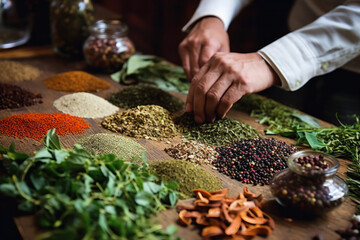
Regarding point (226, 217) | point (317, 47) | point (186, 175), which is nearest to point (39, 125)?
point (186, 175)

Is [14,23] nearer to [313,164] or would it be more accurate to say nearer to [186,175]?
[186,175]

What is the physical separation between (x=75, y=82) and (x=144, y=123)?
654 mm

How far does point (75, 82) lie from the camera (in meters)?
2.08

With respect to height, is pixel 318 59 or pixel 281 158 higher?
pixel 318 59

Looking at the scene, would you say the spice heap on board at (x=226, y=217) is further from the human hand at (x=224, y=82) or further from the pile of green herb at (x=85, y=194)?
the human hand at (x=224, y=82)

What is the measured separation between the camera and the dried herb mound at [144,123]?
160 cm

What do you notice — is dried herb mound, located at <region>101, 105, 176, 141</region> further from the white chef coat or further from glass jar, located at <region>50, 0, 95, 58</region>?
glass jar, located at <region>50, 0, 95, 58</region>

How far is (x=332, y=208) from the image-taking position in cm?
111

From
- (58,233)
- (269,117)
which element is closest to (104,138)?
(58,233)

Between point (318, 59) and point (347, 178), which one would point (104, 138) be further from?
point (318, 59)

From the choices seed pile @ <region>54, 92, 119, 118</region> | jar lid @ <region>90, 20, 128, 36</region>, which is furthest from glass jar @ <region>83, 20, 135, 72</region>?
seed pile @ <region>54, 92, 119, 118</region>

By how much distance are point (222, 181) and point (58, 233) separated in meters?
0.61

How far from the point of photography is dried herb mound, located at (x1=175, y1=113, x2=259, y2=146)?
159cm

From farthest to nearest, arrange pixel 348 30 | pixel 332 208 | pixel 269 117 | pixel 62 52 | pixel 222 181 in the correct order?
pixel 62 52 < pixel 269 117 < pixel 348 30 < pixel 222 181 < pixel 332 208
